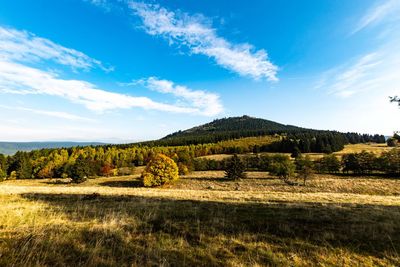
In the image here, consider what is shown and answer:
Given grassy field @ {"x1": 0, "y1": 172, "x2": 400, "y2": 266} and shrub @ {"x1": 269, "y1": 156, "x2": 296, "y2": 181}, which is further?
shrub @ {"x1": 269, "y1": 156, "x2": 296, "y2": 181}

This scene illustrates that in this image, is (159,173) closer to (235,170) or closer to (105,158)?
(235,170)

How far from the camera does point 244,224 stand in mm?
9672

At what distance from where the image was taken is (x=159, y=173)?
75.8 m

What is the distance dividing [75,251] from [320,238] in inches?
287

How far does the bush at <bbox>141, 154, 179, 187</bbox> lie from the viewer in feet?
245

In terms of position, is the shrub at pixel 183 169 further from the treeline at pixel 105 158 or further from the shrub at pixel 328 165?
the shrub at pixel 328 165

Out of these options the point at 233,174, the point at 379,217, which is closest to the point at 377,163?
the point at 233,174

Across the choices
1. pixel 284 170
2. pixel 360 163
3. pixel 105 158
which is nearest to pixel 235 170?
pixel 284 170

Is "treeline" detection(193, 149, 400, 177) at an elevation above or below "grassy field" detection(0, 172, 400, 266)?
below

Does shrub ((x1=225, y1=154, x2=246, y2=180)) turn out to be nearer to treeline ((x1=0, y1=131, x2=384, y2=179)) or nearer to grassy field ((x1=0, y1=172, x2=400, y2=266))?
treeline ((x1=0, y1=131, x2=384, y2=179))

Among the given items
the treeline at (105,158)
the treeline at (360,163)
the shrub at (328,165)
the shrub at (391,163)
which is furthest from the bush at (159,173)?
the shrub at (391,163)

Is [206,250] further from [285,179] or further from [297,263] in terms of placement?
[285,179]

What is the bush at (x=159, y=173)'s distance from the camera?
245 ft

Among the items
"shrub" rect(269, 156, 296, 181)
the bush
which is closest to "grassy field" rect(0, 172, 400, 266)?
the bush
